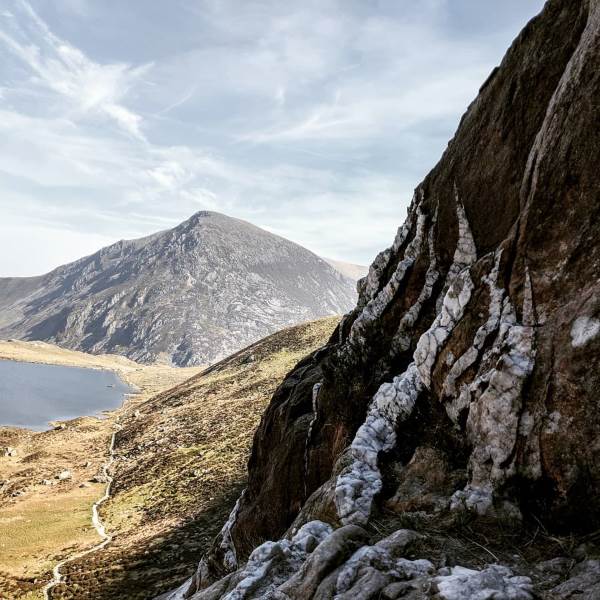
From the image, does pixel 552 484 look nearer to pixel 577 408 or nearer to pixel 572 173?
pixel 577 408

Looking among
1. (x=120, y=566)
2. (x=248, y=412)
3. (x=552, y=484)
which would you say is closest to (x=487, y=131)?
(x=552, y=484)

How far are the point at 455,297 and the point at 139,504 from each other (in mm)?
44006

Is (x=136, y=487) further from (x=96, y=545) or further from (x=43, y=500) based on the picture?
(x=96, y=545)

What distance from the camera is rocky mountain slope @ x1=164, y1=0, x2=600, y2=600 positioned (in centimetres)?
750

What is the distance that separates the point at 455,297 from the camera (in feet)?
37.6

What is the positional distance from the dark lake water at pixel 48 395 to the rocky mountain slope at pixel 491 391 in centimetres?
9745

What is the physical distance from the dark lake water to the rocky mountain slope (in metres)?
97.4

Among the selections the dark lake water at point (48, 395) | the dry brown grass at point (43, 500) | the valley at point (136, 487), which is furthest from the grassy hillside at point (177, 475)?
the dark lake water at point (48, 395)

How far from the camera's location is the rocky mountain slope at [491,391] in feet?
24.6

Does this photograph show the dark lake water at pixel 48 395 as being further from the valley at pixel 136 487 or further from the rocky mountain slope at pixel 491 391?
the rocky mountain slope at pixel 491 391

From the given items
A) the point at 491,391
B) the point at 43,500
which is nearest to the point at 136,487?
the point at 43,500

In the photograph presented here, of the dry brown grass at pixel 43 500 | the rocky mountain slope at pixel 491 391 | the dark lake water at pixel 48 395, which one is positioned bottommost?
the dry brown grass at pixel 43 500

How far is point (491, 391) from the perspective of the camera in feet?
29.6

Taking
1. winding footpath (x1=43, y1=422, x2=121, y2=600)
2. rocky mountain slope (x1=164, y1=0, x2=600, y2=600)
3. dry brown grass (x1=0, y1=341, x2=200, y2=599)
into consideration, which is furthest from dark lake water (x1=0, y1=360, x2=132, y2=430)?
rocky mountain slope (x1=164, y1=0, x2=600, y2=600)
